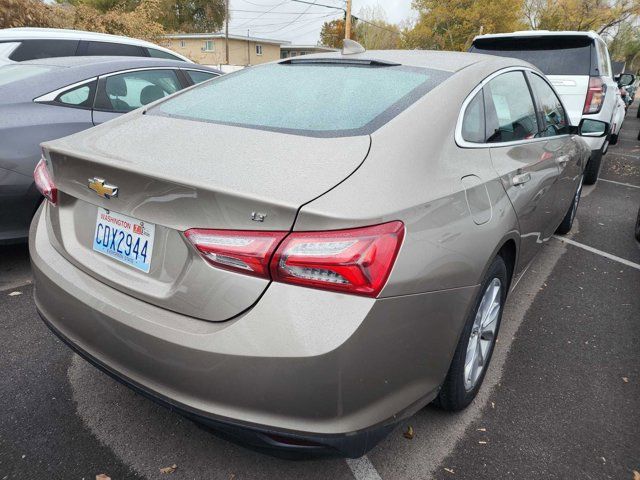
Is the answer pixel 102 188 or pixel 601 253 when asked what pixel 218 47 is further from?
pixel 102 188

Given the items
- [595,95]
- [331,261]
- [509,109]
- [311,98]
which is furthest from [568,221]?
[331,261]

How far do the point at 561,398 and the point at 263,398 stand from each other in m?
1.73

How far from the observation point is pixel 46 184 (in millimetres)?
2035

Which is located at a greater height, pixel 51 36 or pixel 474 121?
pixel 51 36

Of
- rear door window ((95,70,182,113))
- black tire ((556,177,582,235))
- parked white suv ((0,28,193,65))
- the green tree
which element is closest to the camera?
rear door window ((95,70,182,113))

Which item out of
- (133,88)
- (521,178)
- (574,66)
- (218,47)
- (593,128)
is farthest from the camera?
(218,47)

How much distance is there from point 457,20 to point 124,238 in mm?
37400

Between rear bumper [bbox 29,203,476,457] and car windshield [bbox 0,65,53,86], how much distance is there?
2.75 metres

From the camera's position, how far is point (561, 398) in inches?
95.0

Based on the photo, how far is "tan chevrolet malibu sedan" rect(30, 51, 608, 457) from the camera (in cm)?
139

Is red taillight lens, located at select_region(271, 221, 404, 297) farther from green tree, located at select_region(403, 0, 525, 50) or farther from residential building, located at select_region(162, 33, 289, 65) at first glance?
residential building, located at select_region(162, 33, 289, 65)

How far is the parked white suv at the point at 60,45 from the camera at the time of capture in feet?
17.7

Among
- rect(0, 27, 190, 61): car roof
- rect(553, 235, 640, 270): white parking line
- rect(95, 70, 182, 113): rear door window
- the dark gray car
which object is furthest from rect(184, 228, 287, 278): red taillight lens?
rect(0, 27, 190, 61): car roof

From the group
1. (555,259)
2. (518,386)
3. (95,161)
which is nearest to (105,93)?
(95,161)
